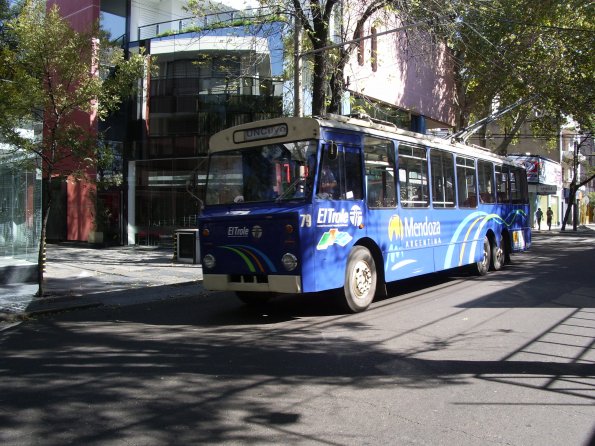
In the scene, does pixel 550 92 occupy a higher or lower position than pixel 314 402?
higher

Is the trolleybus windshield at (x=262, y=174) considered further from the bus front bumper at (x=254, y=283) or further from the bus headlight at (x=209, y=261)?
the bus front bumper at (x=254, y=283)

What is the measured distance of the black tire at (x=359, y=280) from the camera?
28.2ft

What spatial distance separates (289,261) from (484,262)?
7.65 meters

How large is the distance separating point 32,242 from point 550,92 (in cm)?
2046

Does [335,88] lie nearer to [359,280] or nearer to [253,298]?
[253,298]

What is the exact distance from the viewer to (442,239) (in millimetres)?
11258

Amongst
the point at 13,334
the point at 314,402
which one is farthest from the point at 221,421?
the point at 13,334

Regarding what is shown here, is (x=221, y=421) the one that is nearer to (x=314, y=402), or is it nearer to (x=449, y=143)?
(x=314, y=402)

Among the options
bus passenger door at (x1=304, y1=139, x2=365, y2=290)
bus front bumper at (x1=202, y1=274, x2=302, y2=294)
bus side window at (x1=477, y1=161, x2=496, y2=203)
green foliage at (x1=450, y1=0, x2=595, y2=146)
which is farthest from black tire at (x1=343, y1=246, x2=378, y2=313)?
green foliage at (x1=450, y1=0, x2=595, y2=146)

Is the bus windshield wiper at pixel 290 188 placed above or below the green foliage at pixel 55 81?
below

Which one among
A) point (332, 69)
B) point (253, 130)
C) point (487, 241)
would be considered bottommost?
point (487, 241)

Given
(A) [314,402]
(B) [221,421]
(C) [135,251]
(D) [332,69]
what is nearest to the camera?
(B) [221,421]

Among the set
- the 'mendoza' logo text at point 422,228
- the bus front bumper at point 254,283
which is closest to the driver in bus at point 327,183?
the bus front bumper at point 254,283

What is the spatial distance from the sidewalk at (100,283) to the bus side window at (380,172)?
496 centimetres
